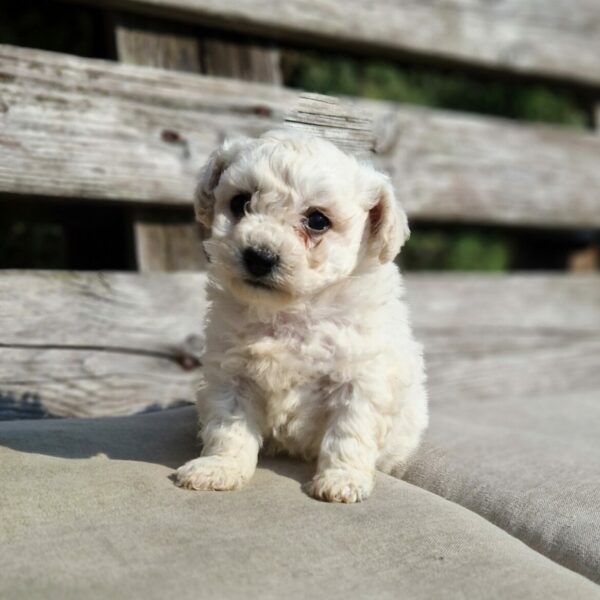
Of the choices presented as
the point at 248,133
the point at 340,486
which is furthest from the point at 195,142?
the point at 340,486

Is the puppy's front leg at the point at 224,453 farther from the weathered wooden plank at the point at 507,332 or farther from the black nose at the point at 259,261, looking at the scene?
the weathered wooden plank at the point at 507,332

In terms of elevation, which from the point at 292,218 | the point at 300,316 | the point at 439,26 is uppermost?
the point at 439,26

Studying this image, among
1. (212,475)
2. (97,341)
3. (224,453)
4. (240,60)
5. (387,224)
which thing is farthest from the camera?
(240,60)

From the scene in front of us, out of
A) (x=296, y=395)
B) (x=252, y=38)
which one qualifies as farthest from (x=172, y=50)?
(x=296, y=395)

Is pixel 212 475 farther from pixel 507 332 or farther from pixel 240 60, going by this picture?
pixel 507 332

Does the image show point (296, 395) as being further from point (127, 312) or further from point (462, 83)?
point (462, 83)
